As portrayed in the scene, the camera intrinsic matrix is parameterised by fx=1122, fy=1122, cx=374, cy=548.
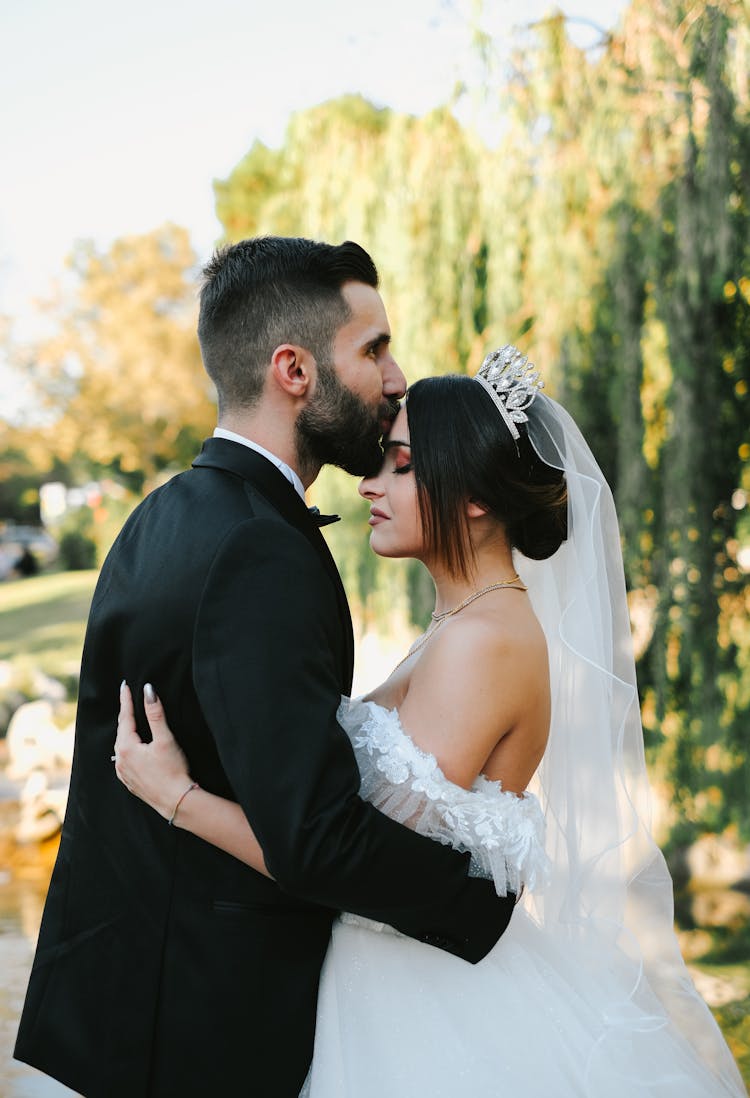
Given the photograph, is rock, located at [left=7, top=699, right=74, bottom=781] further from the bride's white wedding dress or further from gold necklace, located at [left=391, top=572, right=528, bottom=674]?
the bride's white wedding dress

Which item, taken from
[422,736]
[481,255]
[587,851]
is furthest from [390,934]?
[481,255]

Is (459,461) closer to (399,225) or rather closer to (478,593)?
(478,593)

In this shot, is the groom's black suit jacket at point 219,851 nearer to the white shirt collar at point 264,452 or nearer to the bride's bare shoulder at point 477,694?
the white shirt collar at point 264,452

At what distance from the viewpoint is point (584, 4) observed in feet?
17.0

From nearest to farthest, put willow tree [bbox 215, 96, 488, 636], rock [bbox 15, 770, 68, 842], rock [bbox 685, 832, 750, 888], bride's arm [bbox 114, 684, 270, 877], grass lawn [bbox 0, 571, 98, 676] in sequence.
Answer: bride's arm [bbox 114, 684, 270, 877], willow tree [bbox 215, 96, 488, 636], rock [bbox 685, 832, 750, 888], rock [bbox 15, 770, 68, 842], grass lawn [bbox 0, 571, 98, 676]

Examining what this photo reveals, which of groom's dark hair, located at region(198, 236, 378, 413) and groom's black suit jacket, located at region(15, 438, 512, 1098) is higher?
groom's dark hair, located at region(198, 236, 378, 413)

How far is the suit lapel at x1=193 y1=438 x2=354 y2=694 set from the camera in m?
1.83

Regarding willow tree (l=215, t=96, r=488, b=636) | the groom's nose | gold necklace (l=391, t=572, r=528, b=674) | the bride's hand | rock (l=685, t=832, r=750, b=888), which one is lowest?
rock (l=685, t=832, r=750, b=888)

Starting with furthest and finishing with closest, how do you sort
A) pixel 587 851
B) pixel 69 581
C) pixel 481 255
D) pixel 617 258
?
pixel 69 581
pixel 481 255
pixel 617 258
pixel 587 851

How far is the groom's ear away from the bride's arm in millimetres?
597

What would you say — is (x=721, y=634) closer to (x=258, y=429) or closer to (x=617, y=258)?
(x=617, y=258)

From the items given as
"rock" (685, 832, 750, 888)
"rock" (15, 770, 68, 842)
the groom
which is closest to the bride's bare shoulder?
the groom

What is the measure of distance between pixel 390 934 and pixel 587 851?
19.4 inches

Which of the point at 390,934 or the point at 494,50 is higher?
the point at 494,50
